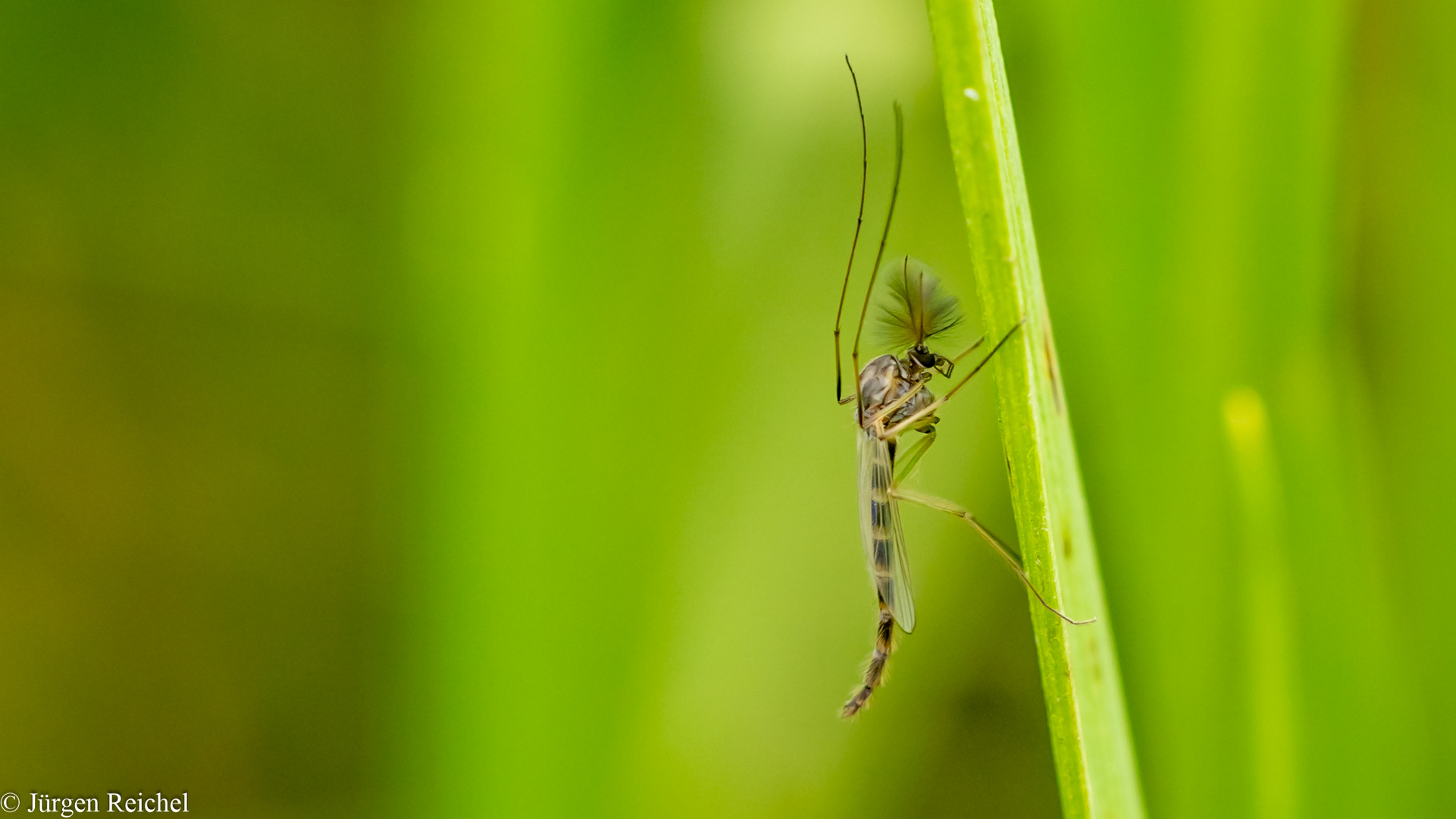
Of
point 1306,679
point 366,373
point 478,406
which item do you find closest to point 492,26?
point 478,406

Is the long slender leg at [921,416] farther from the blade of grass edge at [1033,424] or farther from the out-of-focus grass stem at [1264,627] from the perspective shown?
the blade of grass edge at [1033,424]

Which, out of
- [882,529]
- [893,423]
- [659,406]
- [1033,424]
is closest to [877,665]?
[882,529]

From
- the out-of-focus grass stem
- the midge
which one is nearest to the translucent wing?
the midge

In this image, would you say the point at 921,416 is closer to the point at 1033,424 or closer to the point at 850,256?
the point at 850,256

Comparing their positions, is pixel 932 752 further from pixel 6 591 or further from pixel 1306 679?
pixel 6 591

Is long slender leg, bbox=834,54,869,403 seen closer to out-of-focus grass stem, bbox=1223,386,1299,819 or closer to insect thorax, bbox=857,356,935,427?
insect thorax, bbox=857,356,935,427
